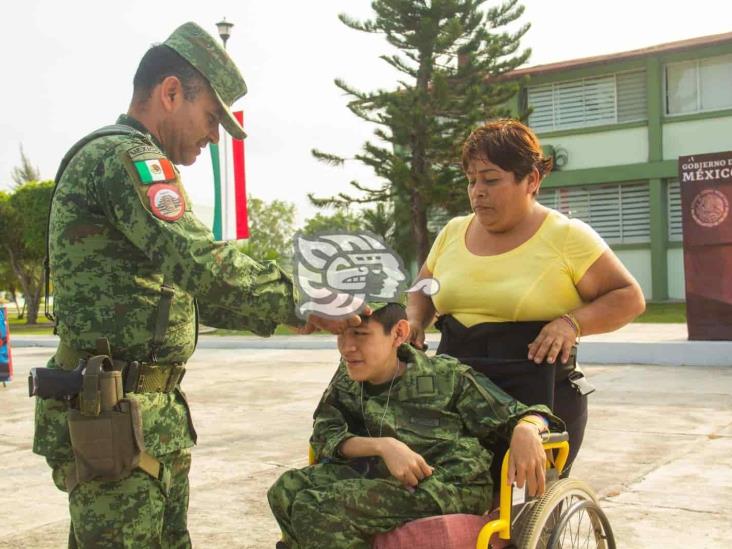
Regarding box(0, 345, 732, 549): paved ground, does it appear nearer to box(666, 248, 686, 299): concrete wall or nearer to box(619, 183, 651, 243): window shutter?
box(666, 248, 686, 299): concrete wall

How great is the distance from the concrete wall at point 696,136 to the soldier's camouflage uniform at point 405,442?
21250mm

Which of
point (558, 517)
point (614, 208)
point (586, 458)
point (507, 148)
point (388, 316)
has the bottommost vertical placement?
point (586, 458)

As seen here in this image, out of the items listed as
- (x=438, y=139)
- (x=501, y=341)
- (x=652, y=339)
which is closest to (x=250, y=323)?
(x=501, y=341)

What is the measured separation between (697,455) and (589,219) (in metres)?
18.7

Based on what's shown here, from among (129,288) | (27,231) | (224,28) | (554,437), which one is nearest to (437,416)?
(554,437)

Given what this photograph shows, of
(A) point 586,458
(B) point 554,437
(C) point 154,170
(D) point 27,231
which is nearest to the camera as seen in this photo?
(C) point 154,170

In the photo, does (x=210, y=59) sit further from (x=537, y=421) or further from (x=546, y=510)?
(x=546, y=510)

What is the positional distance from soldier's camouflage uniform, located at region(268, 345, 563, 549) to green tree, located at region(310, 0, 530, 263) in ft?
64.7

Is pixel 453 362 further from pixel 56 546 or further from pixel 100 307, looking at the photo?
pixel 56 546

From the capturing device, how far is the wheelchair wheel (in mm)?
2525

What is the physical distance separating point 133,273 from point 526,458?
3.78 ft

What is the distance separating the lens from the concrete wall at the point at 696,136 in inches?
876

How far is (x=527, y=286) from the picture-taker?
2873 millimetres

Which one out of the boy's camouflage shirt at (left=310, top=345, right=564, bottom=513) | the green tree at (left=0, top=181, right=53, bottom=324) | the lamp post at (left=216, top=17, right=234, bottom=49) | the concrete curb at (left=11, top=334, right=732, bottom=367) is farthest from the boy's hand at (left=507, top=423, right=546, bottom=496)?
the green tree at (left=0, top=181, right=53, bottom=324)
